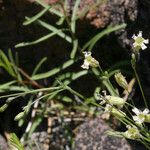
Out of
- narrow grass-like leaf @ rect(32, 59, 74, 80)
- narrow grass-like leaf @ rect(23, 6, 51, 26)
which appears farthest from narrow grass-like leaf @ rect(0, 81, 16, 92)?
narrow grass-like leaf @ rect(23, 6, 51, 26)

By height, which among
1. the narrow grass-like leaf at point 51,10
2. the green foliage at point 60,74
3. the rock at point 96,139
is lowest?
the rock at point 96,139

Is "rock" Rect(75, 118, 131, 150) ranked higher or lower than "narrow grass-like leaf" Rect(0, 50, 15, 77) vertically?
lower

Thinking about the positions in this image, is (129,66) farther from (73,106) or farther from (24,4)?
(24,4)

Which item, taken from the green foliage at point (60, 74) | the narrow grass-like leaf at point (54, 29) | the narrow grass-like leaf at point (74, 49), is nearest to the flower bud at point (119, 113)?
the green foliage at point (60, 74)

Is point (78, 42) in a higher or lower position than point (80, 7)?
lower

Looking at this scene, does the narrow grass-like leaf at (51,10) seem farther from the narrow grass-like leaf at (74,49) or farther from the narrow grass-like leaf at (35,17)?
the narrow grass-like leaf at (74,49)

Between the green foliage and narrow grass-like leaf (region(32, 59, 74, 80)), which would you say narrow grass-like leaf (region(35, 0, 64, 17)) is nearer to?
the green foliage

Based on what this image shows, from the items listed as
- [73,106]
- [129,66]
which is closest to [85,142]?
[73,106]

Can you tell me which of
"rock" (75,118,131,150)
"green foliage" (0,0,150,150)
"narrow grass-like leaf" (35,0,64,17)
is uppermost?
"narrow grass-like leaf" (35,0,64,17)
